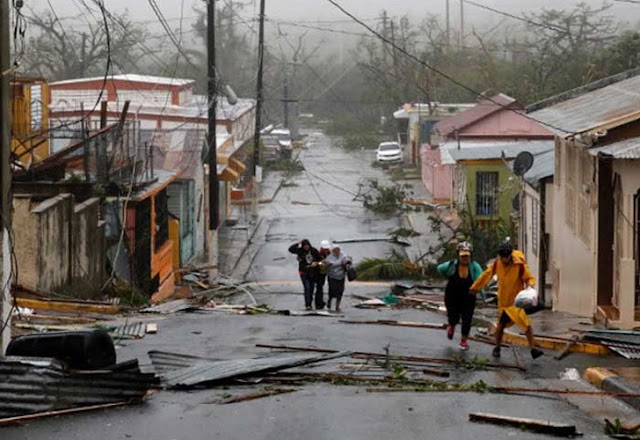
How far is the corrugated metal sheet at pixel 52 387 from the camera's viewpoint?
10.3 m

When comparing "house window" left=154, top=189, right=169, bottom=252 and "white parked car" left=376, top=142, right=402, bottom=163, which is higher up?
"white parked car" left=376, top=142, right=402, bottom=163

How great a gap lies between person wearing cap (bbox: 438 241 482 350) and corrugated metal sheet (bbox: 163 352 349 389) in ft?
9.74

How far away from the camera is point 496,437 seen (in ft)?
31.7

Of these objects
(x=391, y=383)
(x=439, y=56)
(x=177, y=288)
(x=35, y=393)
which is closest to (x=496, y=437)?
(x=391, y=383)

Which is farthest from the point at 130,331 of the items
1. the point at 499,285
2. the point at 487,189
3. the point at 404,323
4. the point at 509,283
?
the point at 487,189

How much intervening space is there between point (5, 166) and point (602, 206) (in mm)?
9761

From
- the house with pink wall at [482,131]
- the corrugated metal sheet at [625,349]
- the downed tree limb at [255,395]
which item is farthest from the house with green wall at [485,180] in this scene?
the downed tree limb at [255,395]

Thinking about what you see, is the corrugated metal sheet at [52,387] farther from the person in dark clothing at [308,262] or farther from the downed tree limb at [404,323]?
the person in dark clothing at [308,262]

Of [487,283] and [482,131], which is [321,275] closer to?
[487,283]

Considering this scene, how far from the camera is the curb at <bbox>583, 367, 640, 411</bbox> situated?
1154 cm

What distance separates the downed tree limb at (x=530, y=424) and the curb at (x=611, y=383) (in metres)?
1.57

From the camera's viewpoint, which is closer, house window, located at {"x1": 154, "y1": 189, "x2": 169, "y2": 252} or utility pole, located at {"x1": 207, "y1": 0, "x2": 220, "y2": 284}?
house window, located at {"x1": 154, "y1": 189, "x2": 169, "y2": 252}

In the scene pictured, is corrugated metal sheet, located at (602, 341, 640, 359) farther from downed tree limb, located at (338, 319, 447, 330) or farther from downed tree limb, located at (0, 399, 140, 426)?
downed tree limb, located at (0, 399, 140, 426)

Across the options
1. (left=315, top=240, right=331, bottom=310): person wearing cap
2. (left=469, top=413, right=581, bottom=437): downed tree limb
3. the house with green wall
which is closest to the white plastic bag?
(left=315, top=240, right=331, bottom=310): person wearing cap
